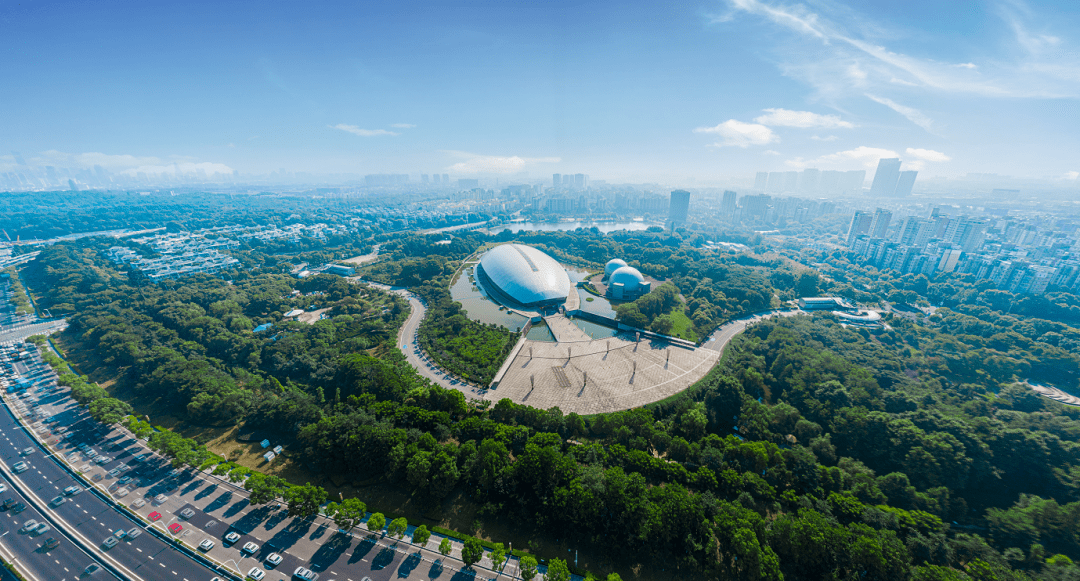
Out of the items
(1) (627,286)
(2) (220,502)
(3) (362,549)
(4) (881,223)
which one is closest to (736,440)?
(3) (362,549)

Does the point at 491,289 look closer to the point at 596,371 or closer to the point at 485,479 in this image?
the point at 596,371

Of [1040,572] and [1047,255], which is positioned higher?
[1047,255]

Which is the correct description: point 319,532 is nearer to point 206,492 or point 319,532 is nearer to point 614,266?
point 206,492

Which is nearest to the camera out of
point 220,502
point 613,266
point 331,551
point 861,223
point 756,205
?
point 331,551

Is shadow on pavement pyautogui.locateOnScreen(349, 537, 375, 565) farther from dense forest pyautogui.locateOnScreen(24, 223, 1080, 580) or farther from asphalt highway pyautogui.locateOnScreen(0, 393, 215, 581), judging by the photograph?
asphalt highway pyautogui.locateOnScreen(0, 393, 215, 581)

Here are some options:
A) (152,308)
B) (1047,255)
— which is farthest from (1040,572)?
(1047,255)

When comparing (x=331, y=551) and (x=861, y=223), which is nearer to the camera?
(x=331, y=551)

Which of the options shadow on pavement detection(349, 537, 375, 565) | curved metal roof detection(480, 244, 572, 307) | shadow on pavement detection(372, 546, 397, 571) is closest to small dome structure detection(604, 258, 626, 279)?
curved metal roof detection(480, 244, 572, 307)
